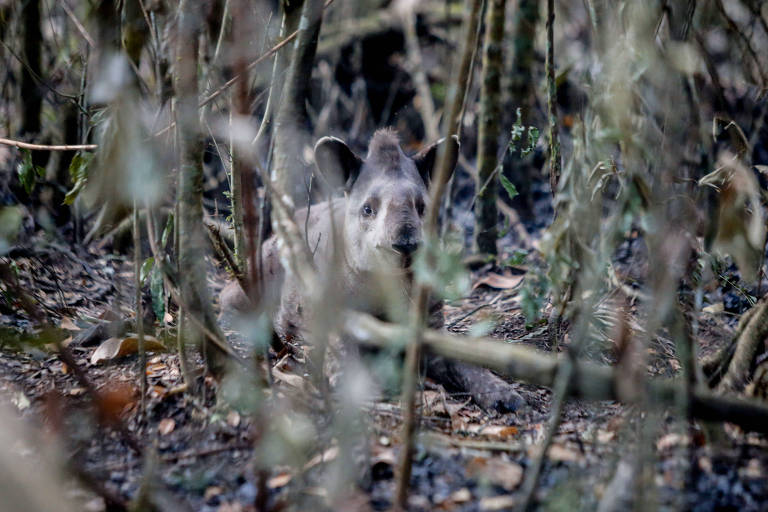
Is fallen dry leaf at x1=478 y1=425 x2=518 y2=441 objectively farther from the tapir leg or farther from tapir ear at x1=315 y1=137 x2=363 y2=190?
tapir ear at x1=315 y1=137 x2=363 y2=190

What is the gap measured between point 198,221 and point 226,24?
3.77 feet

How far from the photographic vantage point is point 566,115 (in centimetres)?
789

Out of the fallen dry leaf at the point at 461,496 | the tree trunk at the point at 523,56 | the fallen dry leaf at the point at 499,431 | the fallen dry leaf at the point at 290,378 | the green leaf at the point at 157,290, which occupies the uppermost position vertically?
the tree trunk at the point at 523,56

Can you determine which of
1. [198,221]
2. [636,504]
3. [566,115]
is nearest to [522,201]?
[566,115]

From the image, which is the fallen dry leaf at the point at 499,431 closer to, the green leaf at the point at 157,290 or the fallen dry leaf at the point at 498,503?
the fallen dry leaf at the point at 498,503

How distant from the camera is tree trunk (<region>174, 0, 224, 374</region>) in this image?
2537 millimetres

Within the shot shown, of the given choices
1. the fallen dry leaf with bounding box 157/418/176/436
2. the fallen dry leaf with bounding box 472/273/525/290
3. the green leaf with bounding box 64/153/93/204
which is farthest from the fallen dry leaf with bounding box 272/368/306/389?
the fallen dry leaf with bounding box 472/273/525/290

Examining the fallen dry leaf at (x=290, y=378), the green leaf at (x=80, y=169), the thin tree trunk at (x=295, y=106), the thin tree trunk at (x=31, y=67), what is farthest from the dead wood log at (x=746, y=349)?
the thin tree trunk at (x=31, y=67)

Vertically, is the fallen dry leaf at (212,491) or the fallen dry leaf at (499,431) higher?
the fallen dry leaf at (499,431)

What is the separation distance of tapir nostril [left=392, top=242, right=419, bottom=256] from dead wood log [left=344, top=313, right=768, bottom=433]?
5.09 feet

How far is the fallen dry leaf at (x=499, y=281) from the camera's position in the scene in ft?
17.9

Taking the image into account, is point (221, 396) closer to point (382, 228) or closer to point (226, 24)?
point (382, 228)

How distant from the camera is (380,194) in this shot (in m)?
4.12

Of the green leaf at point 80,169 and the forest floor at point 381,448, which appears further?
the green leaf at point 80,169
